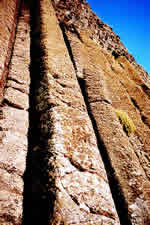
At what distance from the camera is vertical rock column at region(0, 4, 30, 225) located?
1.87 metres

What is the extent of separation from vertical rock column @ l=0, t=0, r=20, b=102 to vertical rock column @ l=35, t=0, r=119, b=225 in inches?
34.7

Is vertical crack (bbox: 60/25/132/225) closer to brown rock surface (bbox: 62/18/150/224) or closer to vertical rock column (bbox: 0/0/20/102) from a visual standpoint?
brown rock surface (bbox: 62/18/150/224)

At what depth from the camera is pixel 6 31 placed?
12.7 ft

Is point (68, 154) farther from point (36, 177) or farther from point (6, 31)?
point (6, 31)

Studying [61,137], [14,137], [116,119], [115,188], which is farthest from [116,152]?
[14,137]

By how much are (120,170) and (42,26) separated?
4.33 m

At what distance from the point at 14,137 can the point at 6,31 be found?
3.09 meters

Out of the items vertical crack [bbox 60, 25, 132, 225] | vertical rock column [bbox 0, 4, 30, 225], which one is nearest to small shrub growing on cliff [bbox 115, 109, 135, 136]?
vertical crack [bbox 60, 25, 132, 225]

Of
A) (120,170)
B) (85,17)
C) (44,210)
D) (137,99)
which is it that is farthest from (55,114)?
(85,17)

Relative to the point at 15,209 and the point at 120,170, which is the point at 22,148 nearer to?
the point at 15,209

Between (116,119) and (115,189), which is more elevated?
(116,119)

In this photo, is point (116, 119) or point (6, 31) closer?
point (116, 119)

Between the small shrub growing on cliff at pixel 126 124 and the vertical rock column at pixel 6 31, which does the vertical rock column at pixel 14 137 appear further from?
the small shrub growing on cliff at pixel 126 124

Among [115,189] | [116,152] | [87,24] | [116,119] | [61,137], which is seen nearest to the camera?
[61,137]
